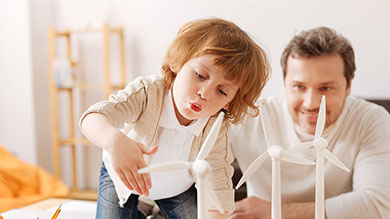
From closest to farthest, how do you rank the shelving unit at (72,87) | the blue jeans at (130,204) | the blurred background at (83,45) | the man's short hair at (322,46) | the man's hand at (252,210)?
the blue jeans at (130,204) < the man's hand at (252,210) < the man's short hair at (322,46) < the blurred background at (83,45) < the shelving unit at (72,87)

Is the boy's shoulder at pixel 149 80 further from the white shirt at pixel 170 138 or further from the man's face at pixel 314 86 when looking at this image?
the man's face at pixel 314 86

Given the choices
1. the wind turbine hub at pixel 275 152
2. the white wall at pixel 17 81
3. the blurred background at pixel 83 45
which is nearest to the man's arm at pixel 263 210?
the wind turbine hub at pixel 275 152

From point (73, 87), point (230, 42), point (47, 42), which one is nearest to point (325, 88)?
point (230, 42)

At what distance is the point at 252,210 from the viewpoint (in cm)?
131

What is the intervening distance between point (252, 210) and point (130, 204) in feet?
1.25

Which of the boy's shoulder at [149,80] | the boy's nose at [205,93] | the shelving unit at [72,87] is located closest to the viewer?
the boy's nose at [205,93]

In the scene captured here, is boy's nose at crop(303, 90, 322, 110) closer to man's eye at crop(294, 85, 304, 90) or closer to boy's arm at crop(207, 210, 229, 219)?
man's eye at crop(294, 85, 304, 90)

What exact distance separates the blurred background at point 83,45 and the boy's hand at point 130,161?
161cm

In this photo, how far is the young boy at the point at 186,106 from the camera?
0.94 metres

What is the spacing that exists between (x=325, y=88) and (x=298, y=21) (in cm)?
87

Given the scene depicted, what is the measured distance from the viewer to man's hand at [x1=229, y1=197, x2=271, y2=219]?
4.27 ft

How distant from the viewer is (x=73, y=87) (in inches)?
123

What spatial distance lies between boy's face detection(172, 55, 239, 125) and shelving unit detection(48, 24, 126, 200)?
2.10 m

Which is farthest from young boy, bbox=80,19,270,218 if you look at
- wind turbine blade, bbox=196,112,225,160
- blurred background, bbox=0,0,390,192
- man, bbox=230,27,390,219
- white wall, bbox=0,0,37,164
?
white wall, bbox=0,0,37,164
